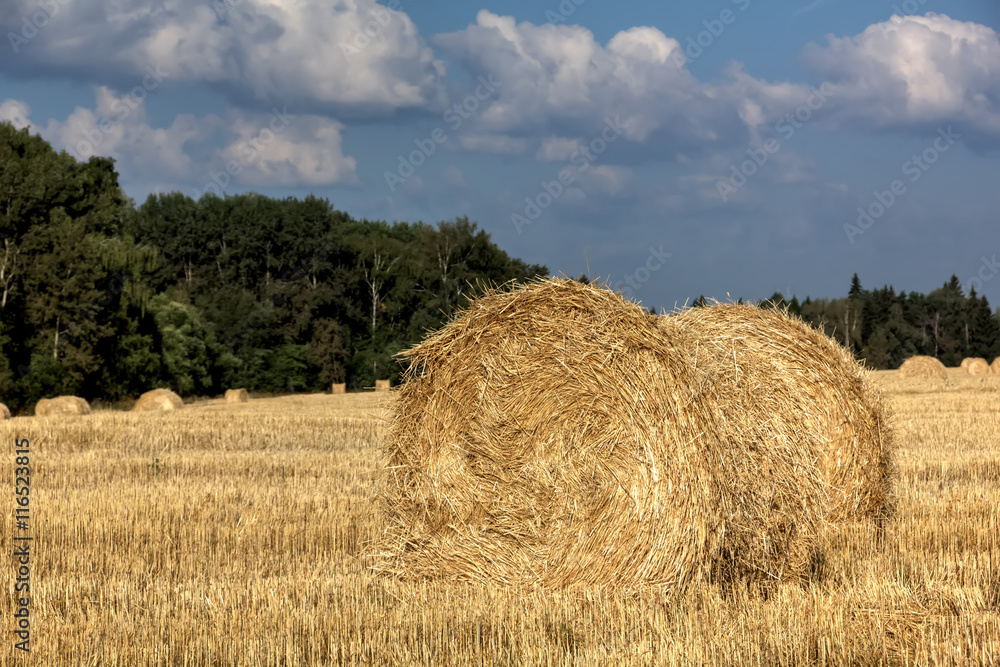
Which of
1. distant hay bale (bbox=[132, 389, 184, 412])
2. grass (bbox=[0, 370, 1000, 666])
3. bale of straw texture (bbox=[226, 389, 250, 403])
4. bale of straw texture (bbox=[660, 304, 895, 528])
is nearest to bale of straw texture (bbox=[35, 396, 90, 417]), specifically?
distant hay bale (bbox=[132, 389, 184, 412])

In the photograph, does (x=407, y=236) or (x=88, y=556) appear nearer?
(x=88, y=556)

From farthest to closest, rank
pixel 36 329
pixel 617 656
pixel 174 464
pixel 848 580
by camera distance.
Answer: pixel 36 329
pixel 174 464
pixel 848 580
pixel 617 656

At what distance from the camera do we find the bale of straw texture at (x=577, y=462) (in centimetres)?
617

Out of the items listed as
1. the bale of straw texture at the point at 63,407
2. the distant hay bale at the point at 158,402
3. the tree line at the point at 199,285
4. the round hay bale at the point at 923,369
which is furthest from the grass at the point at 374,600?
the round hay bale at the point at 923,369

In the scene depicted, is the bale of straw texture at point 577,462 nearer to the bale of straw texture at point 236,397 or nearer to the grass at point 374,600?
the grass at point 374,600

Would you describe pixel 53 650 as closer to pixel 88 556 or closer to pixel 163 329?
pixel 88 556

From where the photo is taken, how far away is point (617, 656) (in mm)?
4836

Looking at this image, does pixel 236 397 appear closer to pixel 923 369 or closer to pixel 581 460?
pixel 923 369

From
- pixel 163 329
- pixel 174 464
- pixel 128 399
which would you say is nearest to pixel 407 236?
pixel 163 329

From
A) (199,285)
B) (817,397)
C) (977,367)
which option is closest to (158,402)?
(817,397)

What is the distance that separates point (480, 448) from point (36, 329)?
3150 cm

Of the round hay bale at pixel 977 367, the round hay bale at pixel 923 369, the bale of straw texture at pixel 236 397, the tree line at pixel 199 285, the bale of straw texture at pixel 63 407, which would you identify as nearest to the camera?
the bale of straw texture at pixel 63 407

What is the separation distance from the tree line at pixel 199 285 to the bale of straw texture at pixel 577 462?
21546mm

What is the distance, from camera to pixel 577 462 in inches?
261
